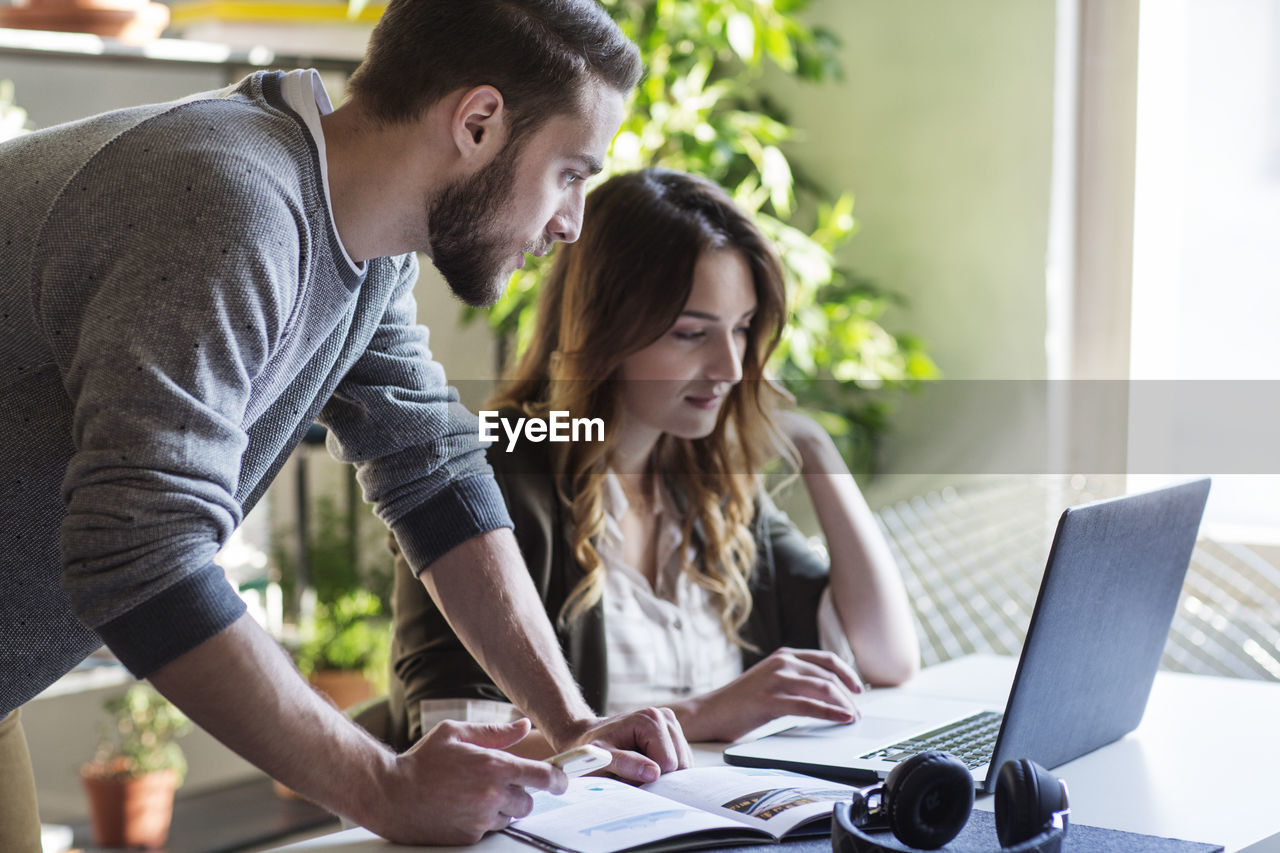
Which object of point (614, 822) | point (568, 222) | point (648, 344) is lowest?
point (614, 822)

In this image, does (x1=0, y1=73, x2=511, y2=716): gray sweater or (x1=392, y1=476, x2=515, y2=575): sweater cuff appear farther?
(x1=392, y1=476, x2=515, y2=575): sweater cuff

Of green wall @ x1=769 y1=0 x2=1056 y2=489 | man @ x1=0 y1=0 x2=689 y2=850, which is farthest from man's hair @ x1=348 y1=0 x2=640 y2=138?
green wall @ x1=769 y1=0 x2=1056 y2=489

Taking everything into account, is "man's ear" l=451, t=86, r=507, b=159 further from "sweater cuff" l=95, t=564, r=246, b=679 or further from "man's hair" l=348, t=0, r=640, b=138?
"sweater cuff" l=95, t=564, r=246, b=679

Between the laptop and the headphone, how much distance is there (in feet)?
0.49

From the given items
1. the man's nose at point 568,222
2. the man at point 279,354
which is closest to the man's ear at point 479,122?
the man at point 279,354

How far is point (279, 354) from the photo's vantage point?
3.39 ft

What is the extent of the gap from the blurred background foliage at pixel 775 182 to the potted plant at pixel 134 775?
110 centimetres

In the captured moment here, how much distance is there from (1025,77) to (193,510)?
2.32 metres

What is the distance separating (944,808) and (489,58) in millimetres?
677

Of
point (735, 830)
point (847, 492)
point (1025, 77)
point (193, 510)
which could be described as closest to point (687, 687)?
point (847, 492)

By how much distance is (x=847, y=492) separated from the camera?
1.82m

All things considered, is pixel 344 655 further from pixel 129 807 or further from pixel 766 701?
pixel 766 701

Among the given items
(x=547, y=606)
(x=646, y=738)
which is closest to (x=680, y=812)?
(x=646, y=738)

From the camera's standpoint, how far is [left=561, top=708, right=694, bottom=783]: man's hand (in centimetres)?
112
